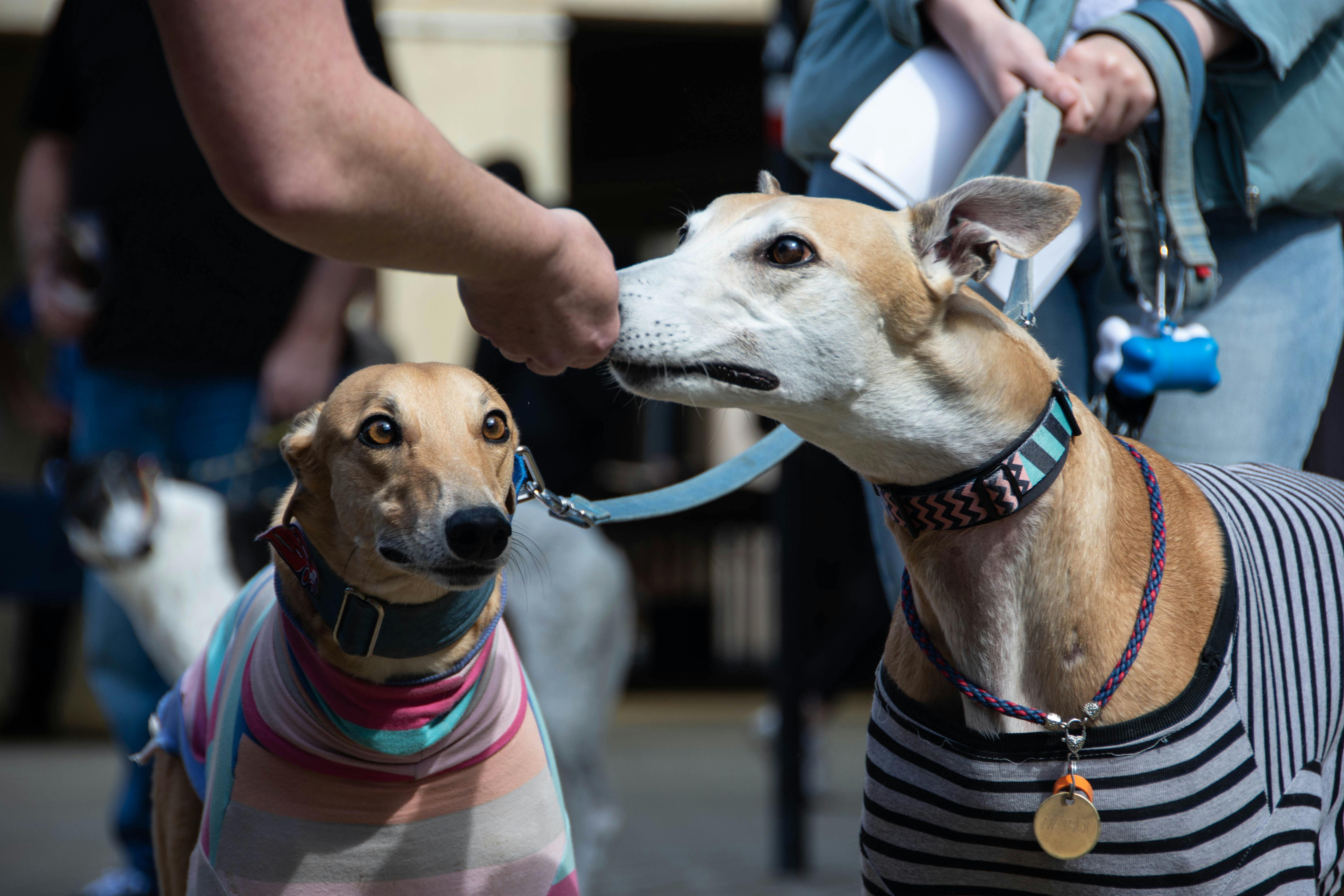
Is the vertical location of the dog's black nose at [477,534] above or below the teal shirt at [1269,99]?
below

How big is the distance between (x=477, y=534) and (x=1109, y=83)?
3.86ft

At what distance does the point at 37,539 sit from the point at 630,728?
3510mm

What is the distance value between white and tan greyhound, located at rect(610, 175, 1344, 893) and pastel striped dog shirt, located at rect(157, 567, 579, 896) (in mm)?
493

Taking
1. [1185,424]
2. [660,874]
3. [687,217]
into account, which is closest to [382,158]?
[687,217]

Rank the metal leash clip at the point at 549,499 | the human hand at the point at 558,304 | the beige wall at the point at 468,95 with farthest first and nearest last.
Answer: the beige wall at the point at 468,95 < the metal leash clip at the point at 549,499 < the human hand at the point at 558,304

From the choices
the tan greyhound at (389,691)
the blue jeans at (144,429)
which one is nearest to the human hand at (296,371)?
the blue jeans at (144,429)

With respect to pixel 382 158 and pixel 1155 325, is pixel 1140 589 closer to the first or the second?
pixel 1155 325

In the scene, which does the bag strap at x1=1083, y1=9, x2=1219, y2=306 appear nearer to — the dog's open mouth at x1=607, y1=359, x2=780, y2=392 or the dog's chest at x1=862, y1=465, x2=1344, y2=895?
the dog's chest at x1=862, y1=465, x2=1344, y2=895

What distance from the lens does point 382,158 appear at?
1285 millimetres

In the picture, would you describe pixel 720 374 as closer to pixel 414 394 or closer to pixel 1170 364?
pixel 414 394

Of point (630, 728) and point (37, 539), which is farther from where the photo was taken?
point (630, 728)

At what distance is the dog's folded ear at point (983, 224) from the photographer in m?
1.68

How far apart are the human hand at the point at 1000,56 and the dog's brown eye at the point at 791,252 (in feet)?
→ 1.79

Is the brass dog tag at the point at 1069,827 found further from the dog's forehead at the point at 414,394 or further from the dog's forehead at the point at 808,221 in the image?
the dog's forehead at the point at 414,394
